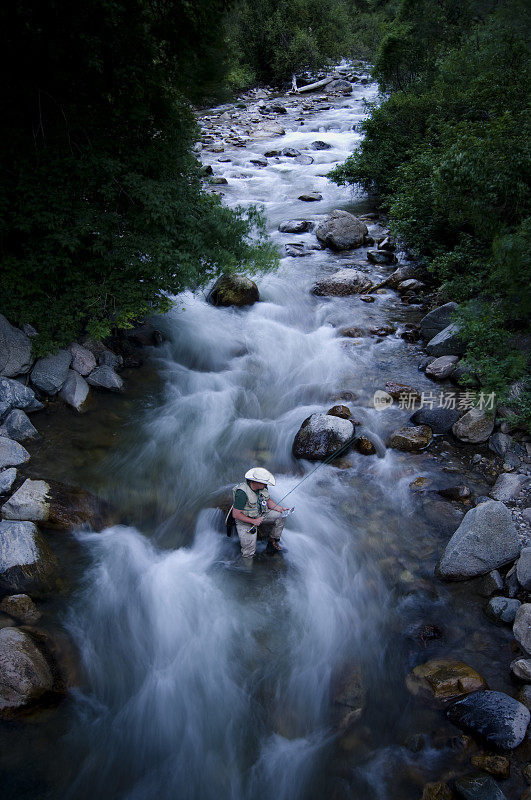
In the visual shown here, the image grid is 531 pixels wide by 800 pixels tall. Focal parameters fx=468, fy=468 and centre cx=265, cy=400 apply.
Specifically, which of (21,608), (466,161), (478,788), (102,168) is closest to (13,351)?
(102,168)

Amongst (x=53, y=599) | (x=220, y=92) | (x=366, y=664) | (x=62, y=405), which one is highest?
(x=220, y=92)

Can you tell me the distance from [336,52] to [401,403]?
142 feet

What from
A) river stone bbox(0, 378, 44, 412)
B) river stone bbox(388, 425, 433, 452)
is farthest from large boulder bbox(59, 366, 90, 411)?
river stone bbox(388, 425, 433, 452)

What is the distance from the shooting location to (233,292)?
11.5 metres

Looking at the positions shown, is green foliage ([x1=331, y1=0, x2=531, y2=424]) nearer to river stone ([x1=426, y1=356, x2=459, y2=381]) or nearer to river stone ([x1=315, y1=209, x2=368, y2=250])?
river stone ([x1=426, y1=356, x2=459, y2=381])

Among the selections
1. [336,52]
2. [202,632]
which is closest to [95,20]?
[202,632]

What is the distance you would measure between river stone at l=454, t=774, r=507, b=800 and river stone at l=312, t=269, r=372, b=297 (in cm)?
1026

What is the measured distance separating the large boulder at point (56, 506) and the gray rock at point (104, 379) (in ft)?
7.87

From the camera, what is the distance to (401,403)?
28.1ft

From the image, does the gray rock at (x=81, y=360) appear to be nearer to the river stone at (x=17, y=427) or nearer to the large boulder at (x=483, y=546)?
the river stone at (x=17, y=427)

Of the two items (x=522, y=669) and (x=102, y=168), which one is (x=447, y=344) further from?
(x=102, y=168)

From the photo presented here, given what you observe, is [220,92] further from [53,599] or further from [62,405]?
[53,599]

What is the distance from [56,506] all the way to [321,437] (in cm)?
402

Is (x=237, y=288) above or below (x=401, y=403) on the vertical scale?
above
